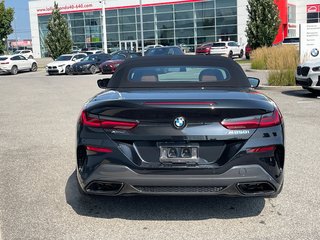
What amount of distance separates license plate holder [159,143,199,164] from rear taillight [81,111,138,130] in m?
0.32

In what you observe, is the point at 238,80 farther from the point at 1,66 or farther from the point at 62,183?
the point at 1,66

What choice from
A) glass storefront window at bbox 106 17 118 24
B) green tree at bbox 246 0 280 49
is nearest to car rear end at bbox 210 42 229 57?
green tree at bbox 246 0 280 49

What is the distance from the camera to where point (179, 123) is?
3693 millimetres

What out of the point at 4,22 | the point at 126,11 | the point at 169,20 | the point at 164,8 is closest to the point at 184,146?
the point at 4,22

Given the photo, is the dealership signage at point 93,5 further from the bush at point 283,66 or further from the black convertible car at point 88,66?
the bush at point 283,66

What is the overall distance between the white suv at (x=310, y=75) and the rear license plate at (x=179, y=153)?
9707 mm

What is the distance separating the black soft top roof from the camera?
492 centimetres

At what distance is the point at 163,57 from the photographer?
18.7ft

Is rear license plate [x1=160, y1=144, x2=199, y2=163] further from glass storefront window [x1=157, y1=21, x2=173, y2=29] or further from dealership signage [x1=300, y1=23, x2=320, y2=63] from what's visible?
glass storefront window [x1=157, y1=21, x2=173, y2=29]

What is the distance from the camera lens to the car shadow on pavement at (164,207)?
430 cm

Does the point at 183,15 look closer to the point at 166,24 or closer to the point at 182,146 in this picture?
the point at 166,24

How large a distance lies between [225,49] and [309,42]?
82.5 feet

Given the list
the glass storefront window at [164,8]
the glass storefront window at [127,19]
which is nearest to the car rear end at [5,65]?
the glass storefront window at [164,8]

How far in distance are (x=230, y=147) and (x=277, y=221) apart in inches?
37.5
